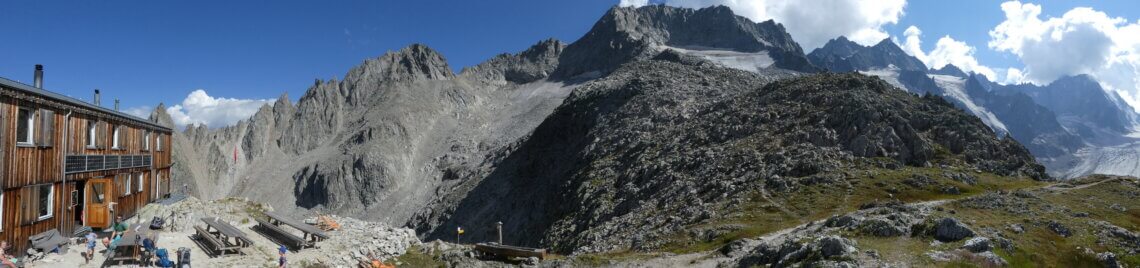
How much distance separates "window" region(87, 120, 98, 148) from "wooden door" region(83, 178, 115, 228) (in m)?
1.79

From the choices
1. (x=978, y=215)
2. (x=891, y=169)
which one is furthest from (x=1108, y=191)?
(x=978, y=215)

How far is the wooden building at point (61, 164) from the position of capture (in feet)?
69.2

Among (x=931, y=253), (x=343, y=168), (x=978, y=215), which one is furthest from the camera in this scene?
(x=343, y=168)

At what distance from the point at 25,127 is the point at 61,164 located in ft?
9.82

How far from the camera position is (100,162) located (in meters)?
28.1

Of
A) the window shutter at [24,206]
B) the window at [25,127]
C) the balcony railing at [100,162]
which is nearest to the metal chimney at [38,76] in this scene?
the balcony railing at [100,162]

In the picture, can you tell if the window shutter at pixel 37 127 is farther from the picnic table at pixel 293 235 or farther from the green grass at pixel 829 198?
the green grass at pixel 829 198

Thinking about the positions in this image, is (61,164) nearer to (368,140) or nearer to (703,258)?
(703,258)

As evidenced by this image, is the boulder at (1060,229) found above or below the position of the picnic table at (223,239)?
below

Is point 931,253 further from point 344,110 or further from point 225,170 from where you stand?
point 344,110

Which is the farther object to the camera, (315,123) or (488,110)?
(488,110)

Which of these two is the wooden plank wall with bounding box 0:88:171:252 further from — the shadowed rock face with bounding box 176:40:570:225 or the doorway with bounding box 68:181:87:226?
the shadowed rock face with bounding box 176:40:570:225

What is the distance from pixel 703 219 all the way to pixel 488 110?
143m

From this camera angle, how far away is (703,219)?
43.8 meters
